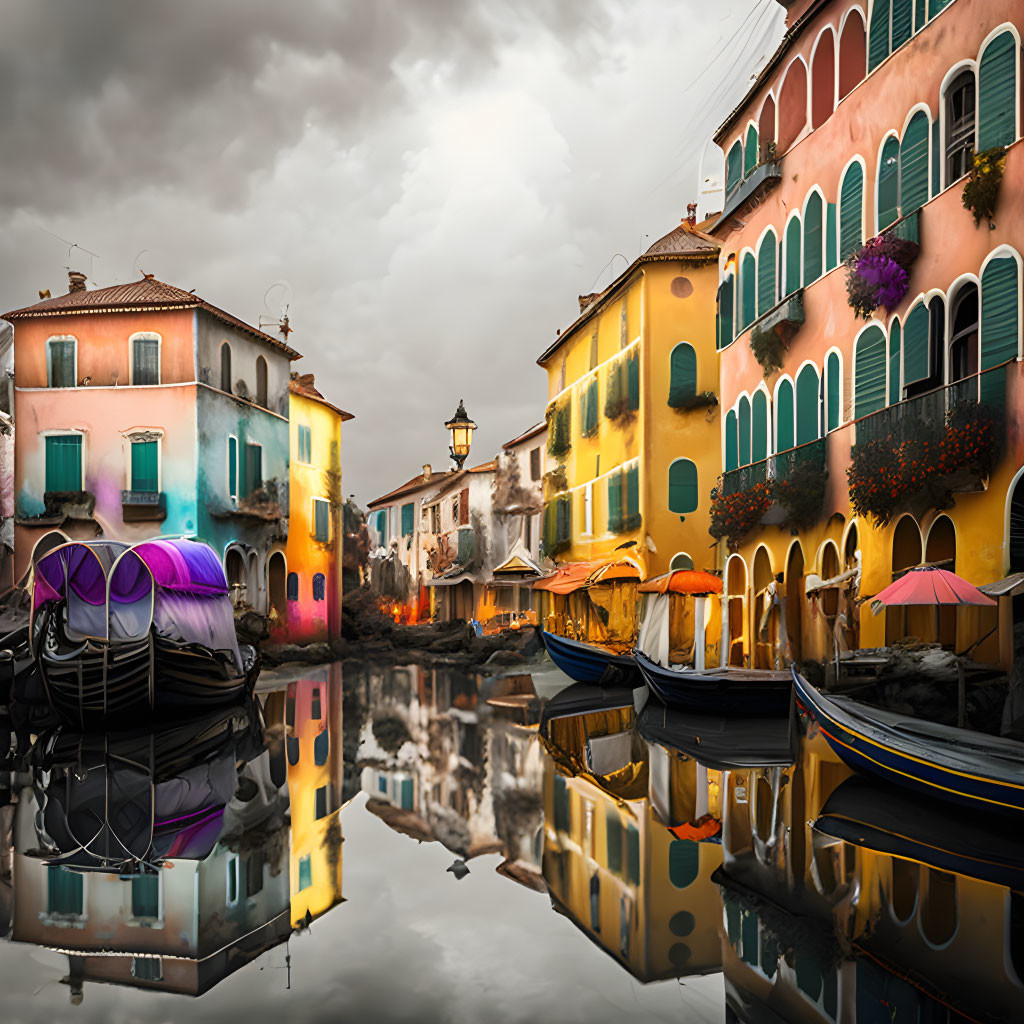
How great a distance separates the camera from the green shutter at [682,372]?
99.6ft

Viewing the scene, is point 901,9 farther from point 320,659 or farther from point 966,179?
point 320,659

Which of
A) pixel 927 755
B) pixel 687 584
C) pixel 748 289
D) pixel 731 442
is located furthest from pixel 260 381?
pixel 927 755

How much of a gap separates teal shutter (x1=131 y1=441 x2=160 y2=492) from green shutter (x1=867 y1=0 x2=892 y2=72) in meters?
21.9

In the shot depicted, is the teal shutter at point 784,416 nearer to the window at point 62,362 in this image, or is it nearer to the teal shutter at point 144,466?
the teal shutter at point 144,466

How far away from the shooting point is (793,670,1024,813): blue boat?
31.7 ft

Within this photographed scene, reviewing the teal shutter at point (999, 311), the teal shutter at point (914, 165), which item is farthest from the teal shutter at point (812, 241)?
the teal shutter at point (999, 311)

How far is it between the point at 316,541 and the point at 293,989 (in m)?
35.9

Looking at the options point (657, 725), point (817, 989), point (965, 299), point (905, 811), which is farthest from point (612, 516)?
point (817, 989)

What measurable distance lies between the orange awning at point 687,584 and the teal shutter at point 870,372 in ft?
16.9

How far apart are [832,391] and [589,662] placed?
10041 mm

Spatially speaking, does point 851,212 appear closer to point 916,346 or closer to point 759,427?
point 916,346

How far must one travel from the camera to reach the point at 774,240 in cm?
A: 2267

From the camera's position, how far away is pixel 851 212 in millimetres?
19203

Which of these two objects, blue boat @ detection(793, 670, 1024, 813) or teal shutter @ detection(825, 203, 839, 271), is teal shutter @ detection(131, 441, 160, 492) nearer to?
teal shutter @ detection(825, 203, 839, 271)
